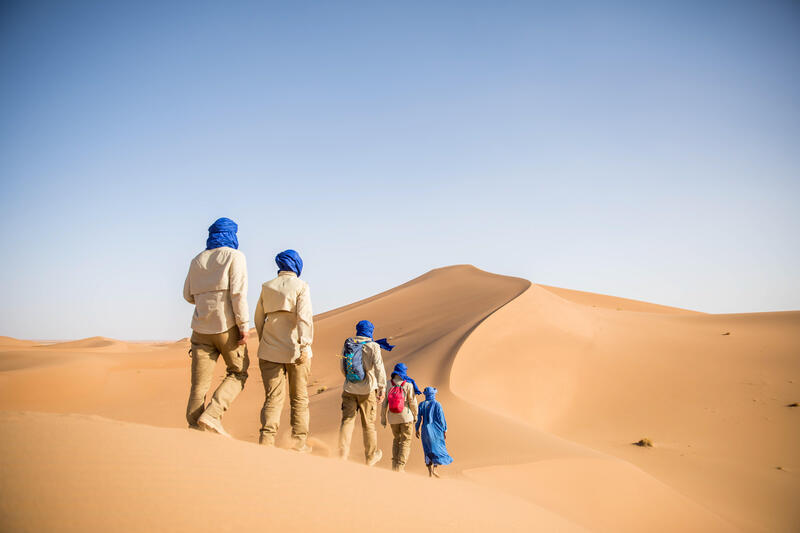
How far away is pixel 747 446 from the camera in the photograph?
1335 centimetres

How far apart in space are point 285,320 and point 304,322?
0.28 metres

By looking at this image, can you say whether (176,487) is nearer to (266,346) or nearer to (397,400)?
(266,346)

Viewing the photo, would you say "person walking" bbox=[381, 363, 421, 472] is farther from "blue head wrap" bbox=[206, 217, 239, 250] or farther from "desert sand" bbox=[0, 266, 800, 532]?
"blue head wrap" bbox=[206, 217, 239, 250]

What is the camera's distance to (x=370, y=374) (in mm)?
6828

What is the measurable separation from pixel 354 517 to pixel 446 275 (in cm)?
3744

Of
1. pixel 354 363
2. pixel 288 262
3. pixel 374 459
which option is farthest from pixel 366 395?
pixel 288 262

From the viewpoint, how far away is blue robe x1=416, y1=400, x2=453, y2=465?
315 inches

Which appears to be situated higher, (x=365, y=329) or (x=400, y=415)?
(x=365, y=329)

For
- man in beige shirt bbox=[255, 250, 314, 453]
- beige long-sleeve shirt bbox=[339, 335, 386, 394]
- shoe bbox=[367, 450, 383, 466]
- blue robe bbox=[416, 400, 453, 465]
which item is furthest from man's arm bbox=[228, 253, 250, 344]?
blue robe bbox=[416, 400, 453, 465]

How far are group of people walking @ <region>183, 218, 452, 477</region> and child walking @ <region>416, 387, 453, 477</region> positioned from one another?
1.51 metres

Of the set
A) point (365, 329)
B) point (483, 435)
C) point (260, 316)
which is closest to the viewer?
point (260, 316)

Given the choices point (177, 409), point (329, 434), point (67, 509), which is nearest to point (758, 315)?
point (329, 434)

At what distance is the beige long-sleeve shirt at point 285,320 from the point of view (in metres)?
5.39

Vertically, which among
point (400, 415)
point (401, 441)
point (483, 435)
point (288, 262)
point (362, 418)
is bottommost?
point (483, 435)
